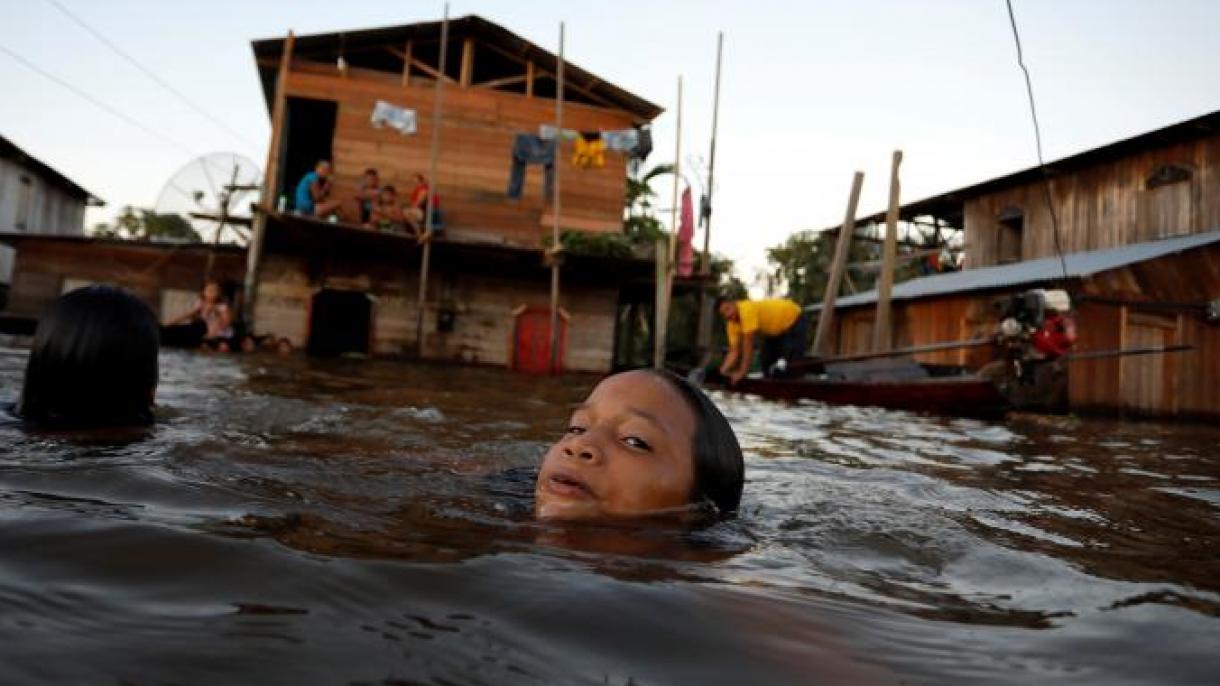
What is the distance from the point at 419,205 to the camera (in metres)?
15.1

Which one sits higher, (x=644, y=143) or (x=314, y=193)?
(x=644, y=143)

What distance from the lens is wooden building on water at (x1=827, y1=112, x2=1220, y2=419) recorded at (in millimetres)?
13758

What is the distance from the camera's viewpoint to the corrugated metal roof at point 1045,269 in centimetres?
1383

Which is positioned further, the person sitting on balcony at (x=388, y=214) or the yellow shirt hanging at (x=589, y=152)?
the yellow shirt hanging at (x=589, y=152)

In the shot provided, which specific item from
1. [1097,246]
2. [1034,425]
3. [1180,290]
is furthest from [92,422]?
[1097,246]

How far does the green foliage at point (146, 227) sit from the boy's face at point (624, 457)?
3400 cm

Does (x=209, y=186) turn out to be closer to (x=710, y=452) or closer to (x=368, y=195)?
(x=368, y=195)

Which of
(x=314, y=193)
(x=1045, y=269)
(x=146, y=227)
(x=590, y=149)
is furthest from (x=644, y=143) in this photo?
(x=146, y=227)

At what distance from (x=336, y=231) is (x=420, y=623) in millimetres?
13486

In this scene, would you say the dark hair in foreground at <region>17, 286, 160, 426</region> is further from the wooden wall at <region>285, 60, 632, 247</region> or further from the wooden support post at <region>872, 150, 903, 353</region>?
the wooden wall at <region>285, 60, 632, 247</region>

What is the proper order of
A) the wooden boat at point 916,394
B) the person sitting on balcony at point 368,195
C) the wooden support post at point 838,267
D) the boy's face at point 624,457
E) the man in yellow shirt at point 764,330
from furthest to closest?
the person sitting on balcony at point 368,195 → the wooden support post at point 838,267 → the man in yellow shirt at point 764,330 → the wooden boat at point 916,394 → the boy's face at point 624,457

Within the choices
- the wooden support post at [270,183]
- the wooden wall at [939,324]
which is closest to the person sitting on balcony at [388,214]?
the wooden support post at [270,183]

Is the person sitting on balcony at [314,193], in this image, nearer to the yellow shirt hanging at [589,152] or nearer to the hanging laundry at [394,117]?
the hanging laundry at [394,117]

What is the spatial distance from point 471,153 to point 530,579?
51.3 feet
